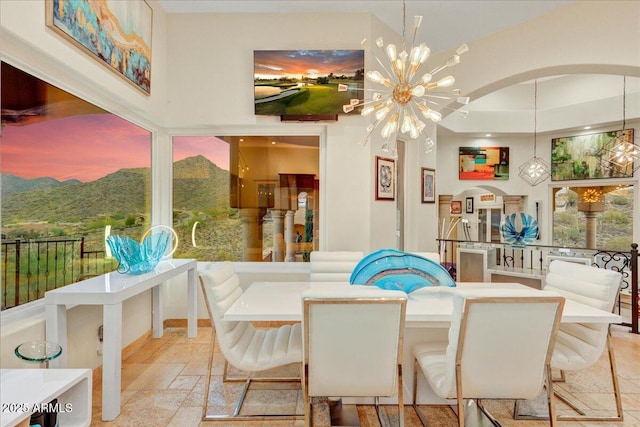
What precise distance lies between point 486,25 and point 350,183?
2453 millimetres

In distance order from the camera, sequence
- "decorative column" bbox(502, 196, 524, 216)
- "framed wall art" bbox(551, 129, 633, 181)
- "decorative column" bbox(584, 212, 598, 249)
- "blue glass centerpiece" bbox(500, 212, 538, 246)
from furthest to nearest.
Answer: "decorative column" bbox(502, 196, 524, 216) → "decorative column" bbox(584, 212, 598, 249) → "framed wall art" bbox(551, 129, 633, 181) → "blue glass centerpiece" bbox(500, 212, 538, 246)

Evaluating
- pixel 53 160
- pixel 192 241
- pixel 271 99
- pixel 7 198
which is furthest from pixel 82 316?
pixel 271 99

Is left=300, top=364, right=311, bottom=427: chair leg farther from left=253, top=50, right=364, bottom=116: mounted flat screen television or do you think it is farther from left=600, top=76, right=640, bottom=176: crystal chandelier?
left=600, top=76, right=640, bottom=176: crystal chandelier

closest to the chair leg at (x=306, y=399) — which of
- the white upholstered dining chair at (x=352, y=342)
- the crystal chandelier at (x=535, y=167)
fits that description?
the white upholstered dining chair at (x=352, y=342)

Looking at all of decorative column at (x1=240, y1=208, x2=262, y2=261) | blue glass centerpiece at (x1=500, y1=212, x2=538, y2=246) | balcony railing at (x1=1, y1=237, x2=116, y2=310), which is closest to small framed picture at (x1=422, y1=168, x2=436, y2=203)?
blue glass centerpiece at (x1=500, y1=212, x2=538, y2=246)

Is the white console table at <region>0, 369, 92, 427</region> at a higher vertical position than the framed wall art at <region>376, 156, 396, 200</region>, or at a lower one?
lower

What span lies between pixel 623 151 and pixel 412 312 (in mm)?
6514

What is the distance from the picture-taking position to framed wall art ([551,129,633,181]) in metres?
→ 6.68

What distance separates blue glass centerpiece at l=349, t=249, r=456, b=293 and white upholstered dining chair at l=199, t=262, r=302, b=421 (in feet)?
2.23

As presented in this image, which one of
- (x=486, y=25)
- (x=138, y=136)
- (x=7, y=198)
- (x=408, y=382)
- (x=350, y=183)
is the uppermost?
(x=486, y=25)

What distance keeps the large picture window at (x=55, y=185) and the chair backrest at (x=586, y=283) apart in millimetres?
3732

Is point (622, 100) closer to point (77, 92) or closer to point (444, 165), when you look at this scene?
point (444, 165)

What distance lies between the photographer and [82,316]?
8.28ft

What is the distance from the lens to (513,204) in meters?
8.06
